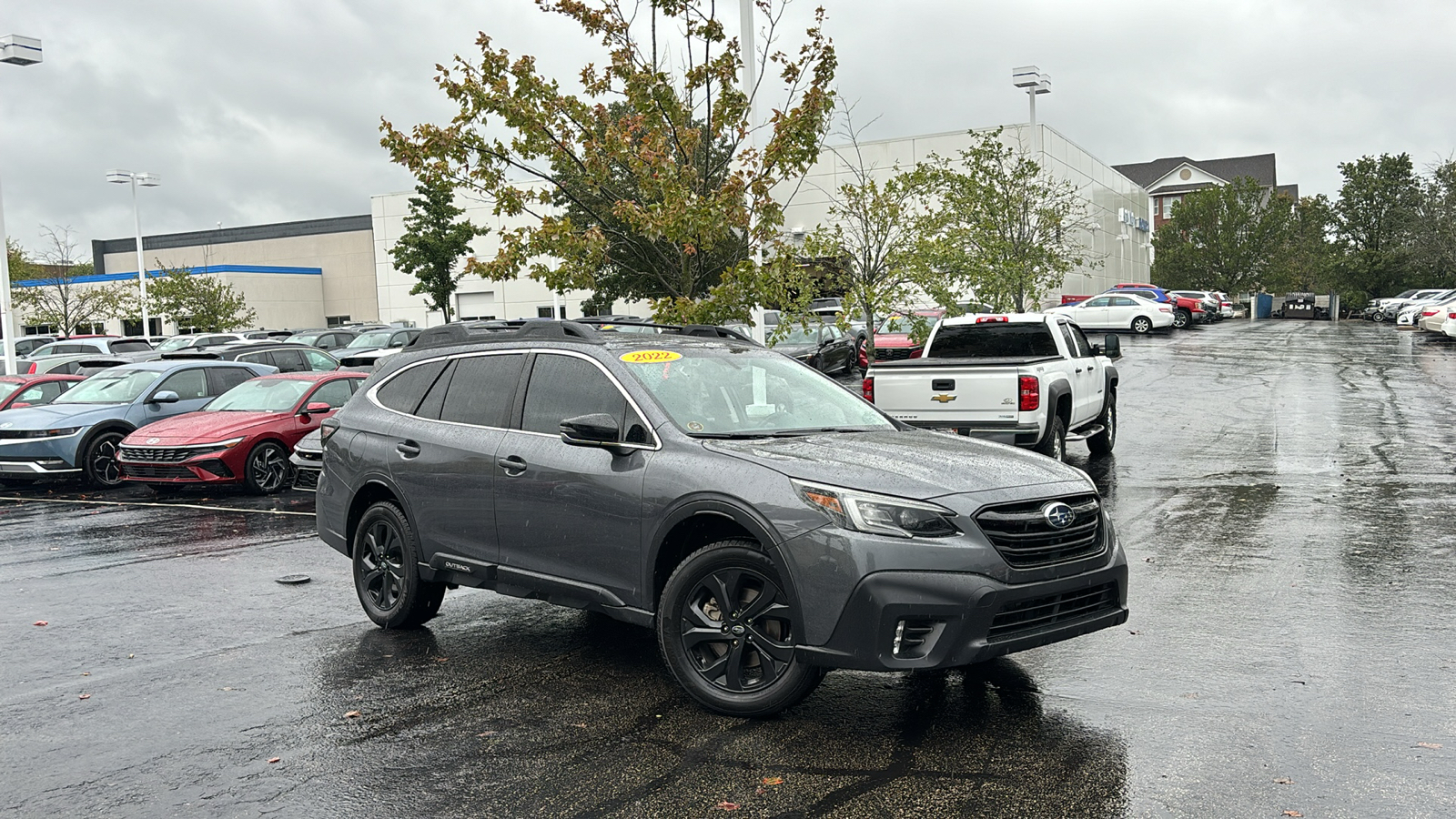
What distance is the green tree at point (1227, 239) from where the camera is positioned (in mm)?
69000

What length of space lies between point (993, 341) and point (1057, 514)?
30.7 ft

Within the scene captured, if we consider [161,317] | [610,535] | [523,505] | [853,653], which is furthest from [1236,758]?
[161,317]

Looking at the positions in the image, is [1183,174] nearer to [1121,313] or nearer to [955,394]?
[1121,313]

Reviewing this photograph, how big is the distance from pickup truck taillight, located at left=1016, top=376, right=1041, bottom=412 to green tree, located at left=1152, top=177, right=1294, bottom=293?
62.7 metres

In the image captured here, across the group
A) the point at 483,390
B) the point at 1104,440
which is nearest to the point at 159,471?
the point at 483,390

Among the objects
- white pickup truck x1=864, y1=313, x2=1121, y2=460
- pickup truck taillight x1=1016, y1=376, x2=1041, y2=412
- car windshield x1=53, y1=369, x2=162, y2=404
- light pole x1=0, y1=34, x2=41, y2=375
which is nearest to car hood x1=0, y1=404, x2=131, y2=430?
car windshield x1=53, y1=369, x2=162, y2=404

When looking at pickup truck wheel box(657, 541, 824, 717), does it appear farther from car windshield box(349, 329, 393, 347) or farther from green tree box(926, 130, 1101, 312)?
car windshield box(349, 329, 393, 347)

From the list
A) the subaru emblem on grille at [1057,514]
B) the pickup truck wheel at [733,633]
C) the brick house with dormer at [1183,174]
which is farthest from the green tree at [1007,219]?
the brick house with dormer at [1183,174]

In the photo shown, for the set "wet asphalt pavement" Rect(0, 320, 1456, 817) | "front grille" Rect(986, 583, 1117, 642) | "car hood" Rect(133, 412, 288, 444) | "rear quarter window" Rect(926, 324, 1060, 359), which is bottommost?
"wet asphalt pavement" Rect(0, 320, 1456, 817)

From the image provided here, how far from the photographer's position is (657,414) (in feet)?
19.0

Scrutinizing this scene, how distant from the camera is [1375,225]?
6575 centimetres

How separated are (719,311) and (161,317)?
52.7 m

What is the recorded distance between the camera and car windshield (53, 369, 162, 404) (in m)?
16.4

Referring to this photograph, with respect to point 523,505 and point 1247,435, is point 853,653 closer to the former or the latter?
point 523,505
